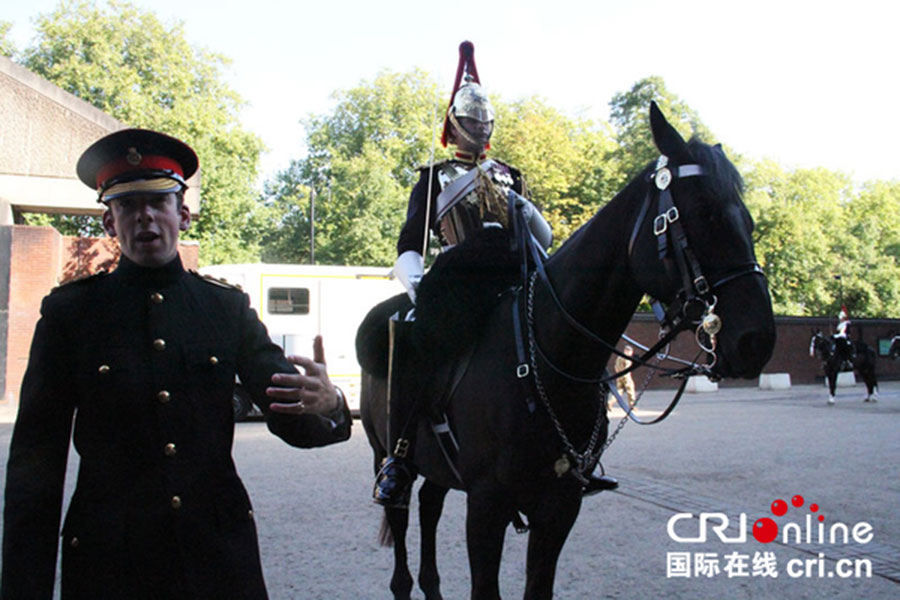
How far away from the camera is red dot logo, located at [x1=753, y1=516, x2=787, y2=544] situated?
611 cm

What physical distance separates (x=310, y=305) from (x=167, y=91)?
2287 cm

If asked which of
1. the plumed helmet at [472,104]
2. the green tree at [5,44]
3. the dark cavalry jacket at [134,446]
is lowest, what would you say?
the dark cavalry jacket at [134,446]

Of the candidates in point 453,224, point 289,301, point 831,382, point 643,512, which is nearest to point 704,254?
point 453,224

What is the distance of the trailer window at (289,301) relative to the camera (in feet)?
56.7

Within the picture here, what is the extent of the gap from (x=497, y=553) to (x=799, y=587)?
2.81 m

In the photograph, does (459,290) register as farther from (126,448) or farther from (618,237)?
(126,448)

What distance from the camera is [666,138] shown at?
2914mm

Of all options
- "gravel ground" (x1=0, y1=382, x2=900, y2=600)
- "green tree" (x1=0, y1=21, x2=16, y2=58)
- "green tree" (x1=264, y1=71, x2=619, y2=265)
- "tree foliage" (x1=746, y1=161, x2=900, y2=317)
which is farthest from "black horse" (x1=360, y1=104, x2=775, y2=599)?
"green tree" (x1=0, y1=21, x2=16, y2=58)

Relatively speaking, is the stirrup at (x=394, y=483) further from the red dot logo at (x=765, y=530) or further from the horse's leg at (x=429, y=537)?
the red dot logo at (x=765, y=530)

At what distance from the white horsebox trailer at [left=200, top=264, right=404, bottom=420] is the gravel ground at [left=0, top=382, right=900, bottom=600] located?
11.3ft

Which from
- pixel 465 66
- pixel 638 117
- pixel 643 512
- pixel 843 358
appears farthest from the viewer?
pixel 638 117

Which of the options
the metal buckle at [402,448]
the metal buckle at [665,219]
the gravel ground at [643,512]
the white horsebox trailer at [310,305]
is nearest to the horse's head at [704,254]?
the metal buckle at [665,219]

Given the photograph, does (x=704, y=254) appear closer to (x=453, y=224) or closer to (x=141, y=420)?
(x=453, y=224)

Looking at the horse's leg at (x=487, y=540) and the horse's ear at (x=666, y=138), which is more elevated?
the horse's ear at (x=666, y=138)
